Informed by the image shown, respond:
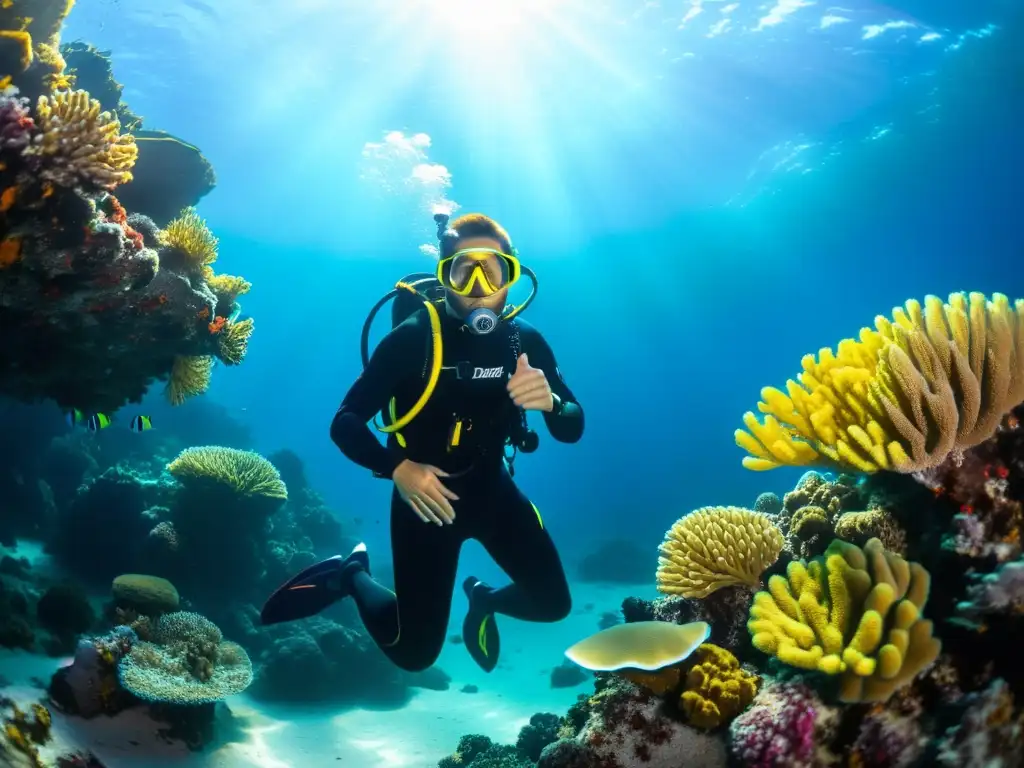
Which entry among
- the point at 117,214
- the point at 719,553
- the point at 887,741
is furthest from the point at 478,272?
the point at 117,214

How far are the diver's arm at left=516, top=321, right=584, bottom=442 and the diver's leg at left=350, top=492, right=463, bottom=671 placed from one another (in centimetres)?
131

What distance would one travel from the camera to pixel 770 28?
2012 centimetres

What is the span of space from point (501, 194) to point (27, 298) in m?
33.3

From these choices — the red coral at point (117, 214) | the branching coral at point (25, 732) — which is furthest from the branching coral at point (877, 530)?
the red coral at point (117, 214)

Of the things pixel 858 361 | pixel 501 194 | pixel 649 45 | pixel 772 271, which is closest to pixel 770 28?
pixel 649 45

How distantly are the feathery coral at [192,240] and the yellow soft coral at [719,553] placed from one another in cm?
650

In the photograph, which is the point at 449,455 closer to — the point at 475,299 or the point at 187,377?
the point at 475,299

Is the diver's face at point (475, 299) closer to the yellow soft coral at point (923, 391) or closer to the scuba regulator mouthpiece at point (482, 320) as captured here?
the scuba regulator mouthpiece at point (482, 320)

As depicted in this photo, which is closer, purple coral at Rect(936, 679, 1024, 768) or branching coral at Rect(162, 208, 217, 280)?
purple coral at Rect(936, 679, 1024, 768)

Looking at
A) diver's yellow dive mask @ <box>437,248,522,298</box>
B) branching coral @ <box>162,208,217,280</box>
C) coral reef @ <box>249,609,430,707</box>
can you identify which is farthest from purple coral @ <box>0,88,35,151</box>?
coral reef @ <box>249,609,430,707</box>

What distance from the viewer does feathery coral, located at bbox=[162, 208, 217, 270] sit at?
6.56 metres

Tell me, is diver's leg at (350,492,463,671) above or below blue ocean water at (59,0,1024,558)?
below

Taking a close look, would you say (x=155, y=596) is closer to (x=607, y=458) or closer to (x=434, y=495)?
(x=434, y=495)

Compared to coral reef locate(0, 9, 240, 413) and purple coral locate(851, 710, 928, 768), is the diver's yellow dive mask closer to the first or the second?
coral reef locate(0, 9, 240, 413)
